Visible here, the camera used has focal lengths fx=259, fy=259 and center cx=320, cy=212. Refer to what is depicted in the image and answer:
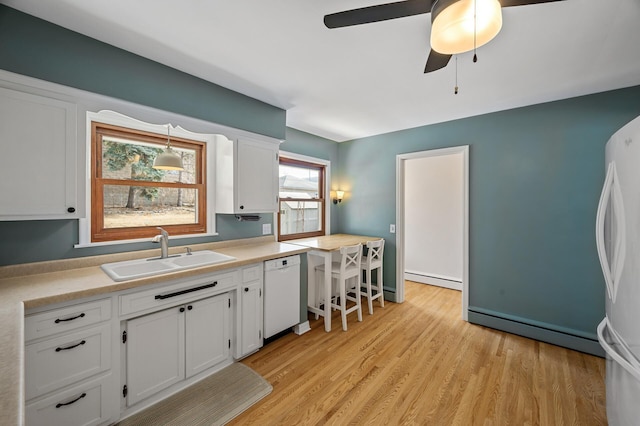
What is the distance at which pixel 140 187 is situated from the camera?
2.32 meters

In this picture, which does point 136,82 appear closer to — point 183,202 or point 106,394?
point 183,202

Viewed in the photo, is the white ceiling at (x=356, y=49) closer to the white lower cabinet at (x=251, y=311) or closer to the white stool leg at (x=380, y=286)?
the white lower cabinet at (x=251, y=311)

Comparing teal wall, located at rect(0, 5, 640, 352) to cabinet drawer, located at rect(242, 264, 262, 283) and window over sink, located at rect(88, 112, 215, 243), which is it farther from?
cabinet drawer, located at rect(242, 264, 262, 283)

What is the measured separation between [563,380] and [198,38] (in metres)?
3.83

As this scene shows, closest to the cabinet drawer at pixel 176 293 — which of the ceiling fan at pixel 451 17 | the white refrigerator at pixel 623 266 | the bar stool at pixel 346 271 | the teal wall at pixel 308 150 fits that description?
the teal wall at pixel 308 150

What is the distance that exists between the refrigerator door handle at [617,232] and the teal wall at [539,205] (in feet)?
5.10

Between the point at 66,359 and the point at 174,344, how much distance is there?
58cm

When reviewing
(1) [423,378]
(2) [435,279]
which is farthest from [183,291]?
(2) [435,279]

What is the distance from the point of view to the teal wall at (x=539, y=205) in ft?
8.13

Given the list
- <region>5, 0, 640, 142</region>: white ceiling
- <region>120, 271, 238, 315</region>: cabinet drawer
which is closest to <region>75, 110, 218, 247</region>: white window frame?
<region>5, 0, 640, 142</region>: white ceiling

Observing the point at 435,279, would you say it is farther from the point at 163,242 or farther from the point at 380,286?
the point at 163,242

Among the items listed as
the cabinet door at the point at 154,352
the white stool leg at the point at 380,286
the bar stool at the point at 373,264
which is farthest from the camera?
the white stool leg at the point at 380,286

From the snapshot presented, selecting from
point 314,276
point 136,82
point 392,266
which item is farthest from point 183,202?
point 392,266

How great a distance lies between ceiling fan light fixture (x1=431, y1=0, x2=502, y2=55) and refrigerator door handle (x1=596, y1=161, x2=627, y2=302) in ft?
3.01
